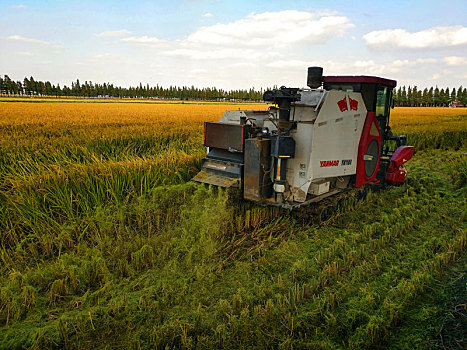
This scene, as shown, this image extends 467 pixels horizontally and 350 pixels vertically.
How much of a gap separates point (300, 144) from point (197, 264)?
2.36 meters

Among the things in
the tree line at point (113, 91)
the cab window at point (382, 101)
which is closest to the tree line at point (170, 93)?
the tree line at point (113, 91)

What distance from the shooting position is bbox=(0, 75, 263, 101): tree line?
89375 mm

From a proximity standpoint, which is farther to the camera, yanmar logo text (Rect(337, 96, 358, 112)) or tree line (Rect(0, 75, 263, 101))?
tree line (Rect(0, 75, 263, 101))

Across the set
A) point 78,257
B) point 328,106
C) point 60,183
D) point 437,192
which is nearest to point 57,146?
point 60,183

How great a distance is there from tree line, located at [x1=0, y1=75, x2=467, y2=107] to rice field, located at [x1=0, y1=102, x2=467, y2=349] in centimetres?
8313

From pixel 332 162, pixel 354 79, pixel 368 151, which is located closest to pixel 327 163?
pixel 332 162

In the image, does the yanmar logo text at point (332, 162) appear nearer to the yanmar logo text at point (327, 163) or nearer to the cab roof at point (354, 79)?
the yanmar logo text at point (327, 163)

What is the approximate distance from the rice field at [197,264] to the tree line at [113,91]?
98.4 m

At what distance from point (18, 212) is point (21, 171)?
132cm

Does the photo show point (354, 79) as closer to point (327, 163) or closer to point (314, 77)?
point (314, 77)

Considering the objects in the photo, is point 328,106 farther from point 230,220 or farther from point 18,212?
point 18,212

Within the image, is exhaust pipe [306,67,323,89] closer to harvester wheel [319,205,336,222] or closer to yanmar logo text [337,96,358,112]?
yanmar logo text [337,96,358,112]

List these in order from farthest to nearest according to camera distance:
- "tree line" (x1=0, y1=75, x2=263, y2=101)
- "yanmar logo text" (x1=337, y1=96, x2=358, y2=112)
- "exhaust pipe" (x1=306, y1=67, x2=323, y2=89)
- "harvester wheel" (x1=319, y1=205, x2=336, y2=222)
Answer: "tree line" (x1=0, y1=75, x2=263, y2=101) → "exhaust pipe" (x1=306, y1=67, x2=323, y2=89) → "harvester wheel" (x1=319, y1=205, x2=336, y2=222) → "yanmar logo text" (x1=337, y1=96, x2=358, y2=112)

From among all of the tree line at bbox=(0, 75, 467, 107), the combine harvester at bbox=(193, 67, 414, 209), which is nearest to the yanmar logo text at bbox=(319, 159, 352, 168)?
the combine harvester at bbox=(193, 67, 414, 209)
